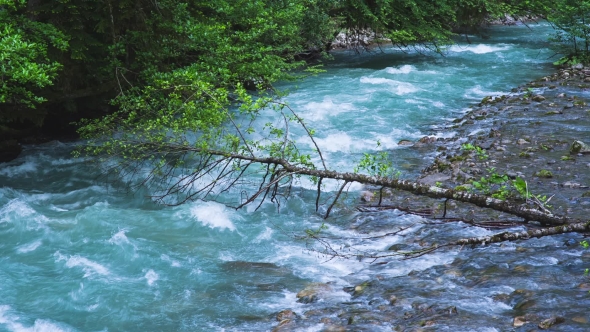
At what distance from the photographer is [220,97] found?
8.21 meters

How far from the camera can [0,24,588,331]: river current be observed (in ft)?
19.4

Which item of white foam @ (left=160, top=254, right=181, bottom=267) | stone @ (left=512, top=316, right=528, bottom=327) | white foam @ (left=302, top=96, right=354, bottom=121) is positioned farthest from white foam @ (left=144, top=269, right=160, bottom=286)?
white foam @ (left=302, top=96, right=354, bottom=121)

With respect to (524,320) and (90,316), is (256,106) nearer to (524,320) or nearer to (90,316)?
(90,316)

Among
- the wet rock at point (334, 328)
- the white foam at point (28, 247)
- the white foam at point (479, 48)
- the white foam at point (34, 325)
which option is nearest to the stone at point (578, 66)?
the white foam at point (479, 48)

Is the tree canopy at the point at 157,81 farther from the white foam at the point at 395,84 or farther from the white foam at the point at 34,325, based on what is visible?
the white foam at the point at 395,84

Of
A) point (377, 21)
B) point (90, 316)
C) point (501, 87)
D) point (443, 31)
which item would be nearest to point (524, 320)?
point (90, 316)

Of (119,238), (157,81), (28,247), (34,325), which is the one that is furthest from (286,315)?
(157,81)

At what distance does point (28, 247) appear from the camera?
7613 millimetres

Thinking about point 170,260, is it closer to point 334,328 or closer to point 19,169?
point 334,328

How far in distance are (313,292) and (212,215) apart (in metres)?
2.80

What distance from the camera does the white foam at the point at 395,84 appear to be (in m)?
16.7

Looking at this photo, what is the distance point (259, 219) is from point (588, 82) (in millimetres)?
11974

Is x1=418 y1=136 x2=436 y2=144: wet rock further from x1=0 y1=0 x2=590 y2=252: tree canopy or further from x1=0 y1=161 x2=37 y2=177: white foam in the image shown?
x1=0 y1=161 x2=37 y2=177: white foam

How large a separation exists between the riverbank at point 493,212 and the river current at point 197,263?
0.15 feet
